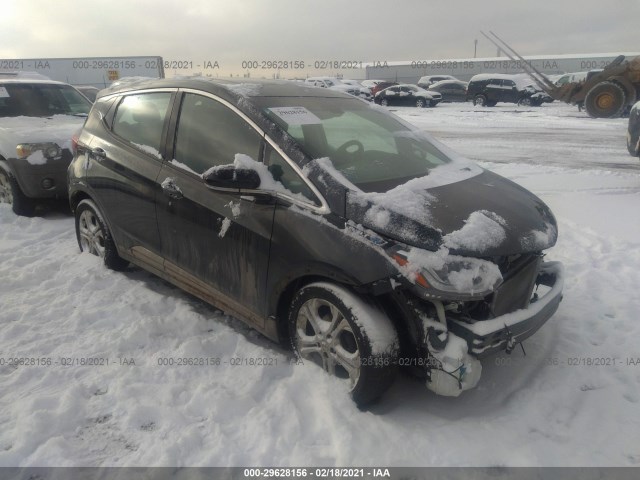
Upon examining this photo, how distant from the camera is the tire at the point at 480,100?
25.2m

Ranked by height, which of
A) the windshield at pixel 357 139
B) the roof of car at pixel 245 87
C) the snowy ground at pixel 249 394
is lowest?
the snowy ground at pixel 249 394

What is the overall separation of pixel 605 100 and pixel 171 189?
679 inches

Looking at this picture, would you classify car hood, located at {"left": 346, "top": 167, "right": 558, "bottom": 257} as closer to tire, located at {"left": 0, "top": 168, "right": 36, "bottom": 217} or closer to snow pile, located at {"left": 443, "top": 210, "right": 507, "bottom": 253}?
snow pile, located at {"left": 443, "top": 210, "right": 507, "bottom": 253}

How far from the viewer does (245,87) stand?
3.23 m

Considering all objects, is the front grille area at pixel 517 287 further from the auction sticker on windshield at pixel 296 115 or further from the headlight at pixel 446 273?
the auction sticker on windshield at pixel 296 115

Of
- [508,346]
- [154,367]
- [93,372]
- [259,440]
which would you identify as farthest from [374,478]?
[93,372]

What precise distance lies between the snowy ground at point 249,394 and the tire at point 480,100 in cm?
2302

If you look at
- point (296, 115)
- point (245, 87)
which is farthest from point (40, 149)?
point (296, 115)

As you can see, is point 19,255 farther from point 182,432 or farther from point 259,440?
point 259,440

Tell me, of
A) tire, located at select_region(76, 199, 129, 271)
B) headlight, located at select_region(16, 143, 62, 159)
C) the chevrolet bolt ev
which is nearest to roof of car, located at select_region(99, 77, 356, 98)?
the chevrolet bolt ev

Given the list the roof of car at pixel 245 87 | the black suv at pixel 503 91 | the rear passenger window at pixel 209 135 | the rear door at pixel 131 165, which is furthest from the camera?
the black suv at pixel 503 91

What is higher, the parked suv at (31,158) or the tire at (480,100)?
the tire at (480,100)

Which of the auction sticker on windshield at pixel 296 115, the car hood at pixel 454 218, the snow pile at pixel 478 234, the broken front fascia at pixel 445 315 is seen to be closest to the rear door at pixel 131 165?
the auction sticker on windshield at pixel 296 115

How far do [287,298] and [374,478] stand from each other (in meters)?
1.10
